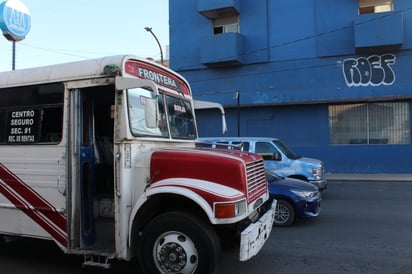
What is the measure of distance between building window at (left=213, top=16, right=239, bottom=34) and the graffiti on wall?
6.10 meters

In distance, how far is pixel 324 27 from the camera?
2133 cm

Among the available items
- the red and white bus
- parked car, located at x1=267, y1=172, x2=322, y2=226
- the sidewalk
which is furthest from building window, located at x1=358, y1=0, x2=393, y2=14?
the red and white bus

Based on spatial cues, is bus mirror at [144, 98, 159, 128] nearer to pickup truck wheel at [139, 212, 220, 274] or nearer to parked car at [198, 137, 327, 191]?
pickup truck wheel at [139, 212, 220, 274]

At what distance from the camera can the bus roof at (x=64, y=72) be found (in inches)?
211

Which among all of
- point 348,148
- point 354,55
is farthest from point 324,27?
point 348,148

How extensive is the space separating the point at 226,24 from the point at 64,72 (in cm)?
1892

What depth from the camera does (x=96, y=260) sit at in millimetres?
5473

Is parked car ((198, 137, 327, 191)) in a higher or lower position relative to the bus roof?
lower

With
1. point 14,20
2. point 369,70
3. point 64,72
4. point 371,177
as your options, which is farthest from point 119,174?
point 369,70

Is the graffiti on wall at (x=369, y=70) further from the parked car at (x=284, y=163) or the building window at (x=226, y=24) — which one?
the parked car at (x=284, y=163)

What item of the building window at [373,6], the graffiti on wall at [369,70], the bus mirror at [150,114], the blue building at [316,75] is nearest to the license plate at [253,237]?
the bus mirror at [150,114]

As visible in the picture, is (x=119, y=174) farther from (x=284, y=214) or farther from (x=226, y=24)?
(x=226, y=24)

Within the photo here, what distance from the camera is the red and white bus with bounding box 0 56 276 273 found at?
480 cm

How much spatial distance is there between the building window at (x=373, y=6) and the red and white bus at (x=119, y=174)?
57.7 feet
